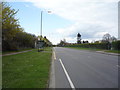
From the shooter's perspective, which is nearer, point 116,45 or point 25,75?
point 25,75

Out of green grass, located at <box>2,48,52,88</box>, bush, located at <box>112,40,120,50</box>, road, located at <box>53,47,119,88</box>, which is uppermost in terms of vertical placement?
bush, located at <box>112,40,120,50</box>

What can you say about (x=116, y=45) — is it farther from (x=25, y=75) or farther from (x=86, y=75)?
(x=25, y=75)

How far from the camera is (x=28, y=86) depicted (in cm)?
585

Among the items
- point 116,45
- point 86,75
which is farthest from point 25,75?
point 116,45

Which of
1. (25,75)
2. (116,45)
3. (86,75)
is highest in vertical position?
(116,45)

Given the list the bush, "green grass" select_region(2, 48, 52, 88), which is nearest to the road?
"green grass" select_region(2, 48, 52, 88)

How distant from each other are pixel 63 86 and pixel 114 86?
7.13ft

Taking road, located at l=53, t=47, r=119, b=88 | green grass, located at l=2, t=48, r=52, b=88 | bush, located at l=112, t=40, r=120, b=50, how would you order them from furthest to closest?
1. bush, located at l=112, t=40, r=120, b=50
2. road, located at l=53, t=47, r=119, b=88
3. green grass, located at l=2, t=48, r=52, b=88

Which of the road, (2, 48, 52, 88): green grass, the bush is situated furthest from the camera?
the bush

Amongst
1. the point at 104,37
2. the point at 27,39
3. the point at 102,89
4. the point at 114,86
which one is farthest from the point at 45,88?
the point at 104,37

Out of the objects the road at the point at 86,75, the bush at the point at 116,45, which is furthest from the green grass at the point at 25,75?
the bush at the point at 116,45

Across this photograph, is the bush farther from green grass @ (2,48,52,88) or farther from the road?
green grass @ (2,48,52,88)

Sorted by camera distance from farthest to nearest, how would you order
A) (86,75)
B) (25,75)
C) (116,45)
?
1. (116,45)
2. (86,75)
3. (25,75)

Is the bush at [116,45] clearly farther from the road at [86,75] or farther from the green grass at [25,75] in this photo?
the green grass at [25,75]
